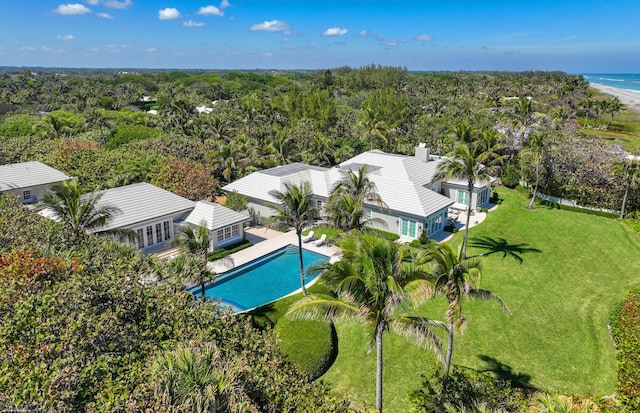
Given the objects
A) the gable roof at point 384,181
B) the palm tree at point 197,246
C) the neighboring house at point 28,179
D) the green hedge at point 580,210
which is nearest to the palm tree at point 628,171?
the green hedge at point 580,210

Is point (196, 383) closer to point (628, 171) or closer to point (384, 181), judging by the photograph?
point (384, 181)

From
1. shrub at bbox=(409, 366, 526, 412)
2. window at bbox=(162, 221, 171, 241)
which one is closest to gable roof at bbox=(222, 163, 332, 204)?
window at bbox=(162, 221, 171, 241)

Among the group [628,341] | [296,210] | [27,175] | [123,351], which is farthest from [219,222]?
[628,341]

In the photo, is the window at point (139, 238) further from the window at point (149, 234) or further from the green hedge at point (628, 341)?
the green hedge at point (628, 341)

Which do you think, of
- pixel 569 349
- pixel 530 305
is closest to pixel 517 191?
pixel 530 305

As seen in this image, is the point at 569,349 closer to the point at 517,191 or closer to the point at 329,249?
the point at 329,249
